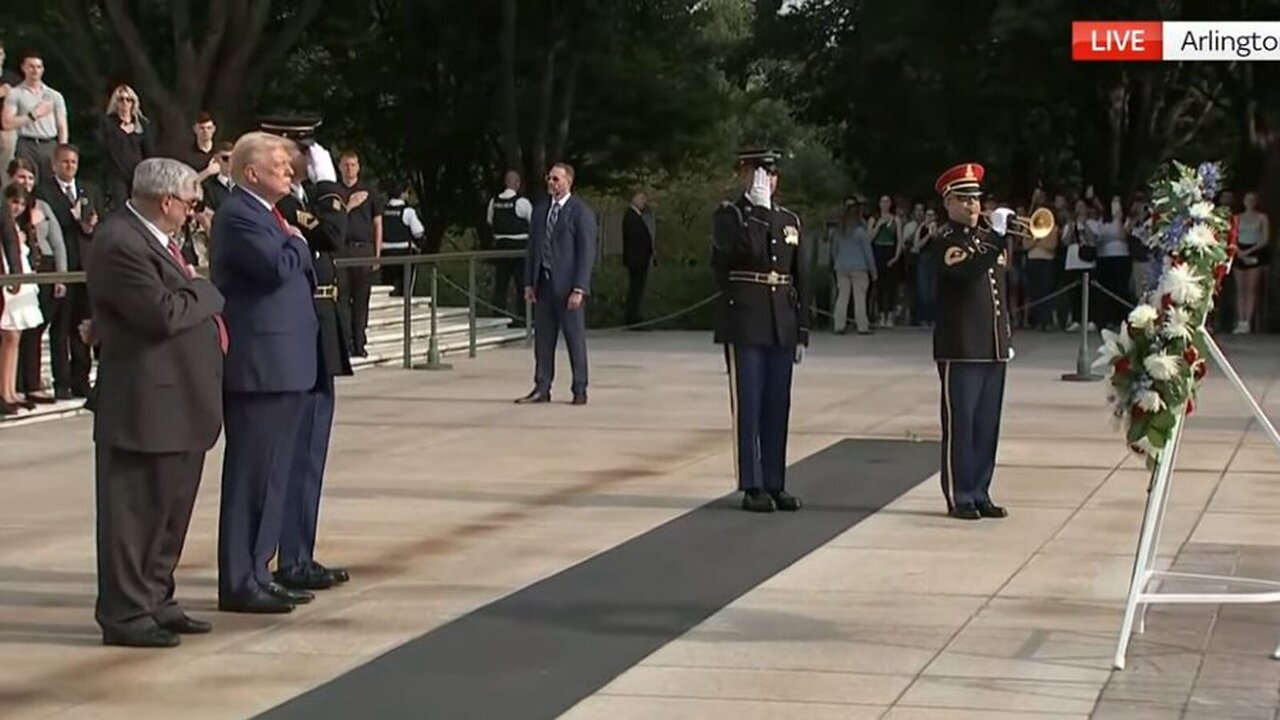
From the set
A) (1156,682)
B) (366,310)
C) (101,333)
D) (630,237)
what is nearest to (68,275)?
(366,310)

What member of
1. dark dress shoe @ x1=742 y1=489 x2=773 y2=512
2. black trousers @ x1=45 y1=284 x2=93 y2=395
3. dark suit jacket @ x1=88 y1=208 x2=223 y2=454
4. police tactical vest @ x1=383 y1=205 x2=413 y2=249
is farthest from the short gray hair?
police tactical vest @ x1=383 y1=205 x2=413 y2=249

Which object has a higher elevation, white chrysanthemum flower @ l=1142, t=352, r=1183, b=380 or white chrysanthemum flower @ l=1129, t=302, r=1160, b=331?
white chrysanthemum flower @ l=1129, t=302, r=1160, b=331

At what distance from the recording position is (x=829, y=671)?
788 cm

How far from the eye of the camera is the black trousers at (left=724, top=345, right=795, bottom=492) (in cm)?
1173

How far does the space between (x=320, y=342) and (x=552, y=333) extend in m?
8.72

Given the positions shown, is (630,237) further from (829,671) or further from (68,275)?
(829,671)

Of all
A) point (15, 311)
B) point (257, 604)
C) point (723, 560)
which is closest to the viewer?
point (257, 604)

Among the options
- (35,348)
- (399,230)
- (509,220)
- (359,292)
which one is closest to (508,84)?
(509,220)

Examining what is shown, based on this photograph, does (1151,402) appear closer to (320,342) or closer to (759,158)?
(320,342)

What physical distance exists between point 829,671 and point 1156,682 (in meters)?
1.11

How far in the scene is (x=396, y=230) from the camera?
84.3 ft

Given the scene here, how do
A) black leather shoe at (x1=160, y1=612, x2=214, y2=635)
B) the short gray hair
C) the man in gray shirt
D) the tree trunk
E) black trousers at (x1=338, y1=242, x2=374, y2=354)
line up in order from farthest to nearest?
the tree trunk
black trousers at (x1=338, y1=242, x2=374, y2=354)
the man in gray shirt
black leather shoe at (x1=160, y1=612, x2=214, y2=635)
the short gray hair

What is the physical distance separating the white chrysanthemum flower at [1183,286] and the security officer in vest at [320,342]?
3.30m

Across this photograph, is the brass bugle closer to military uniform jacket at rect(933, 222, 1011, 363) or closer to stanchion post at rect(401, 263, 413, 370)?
military uniform jacket at rect(933, 222, 1011, 363)
